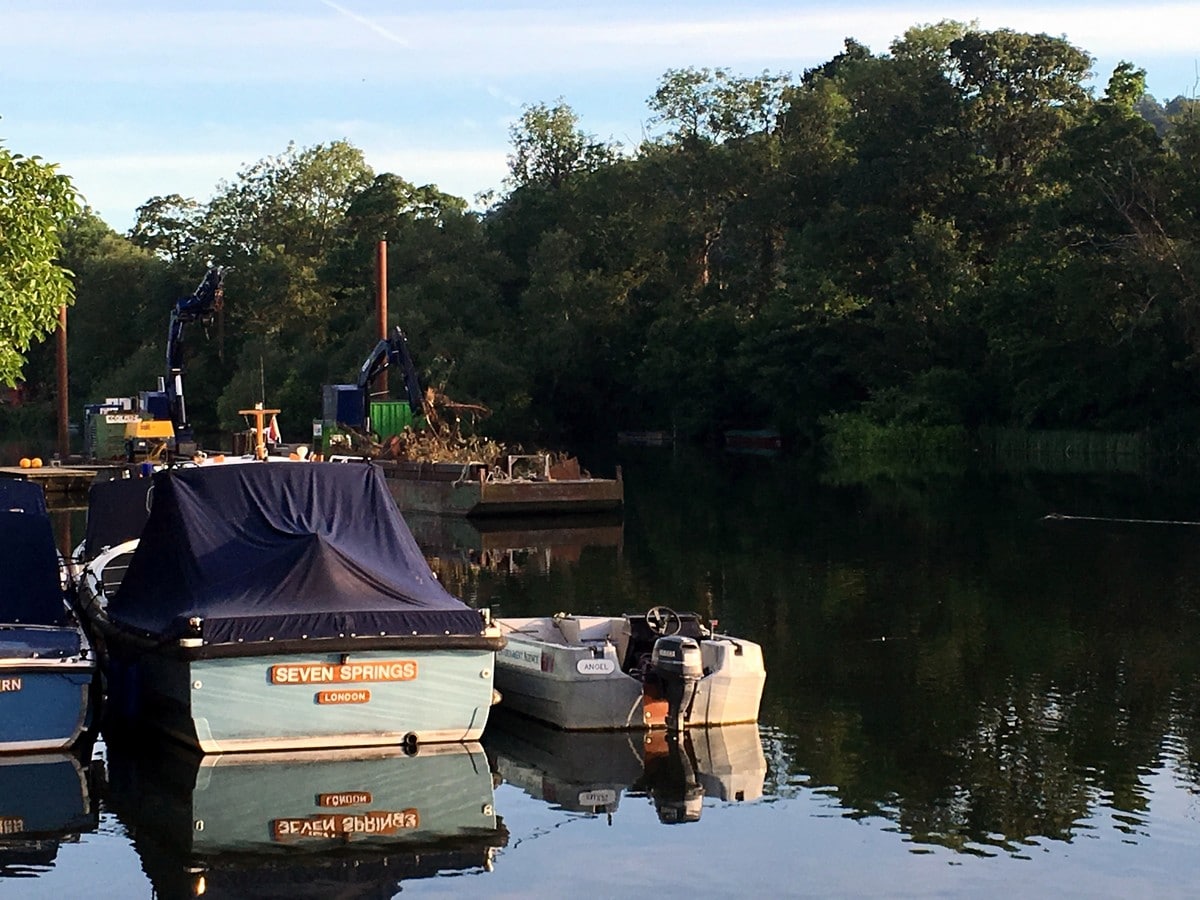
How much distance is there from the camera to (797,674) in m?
24.4

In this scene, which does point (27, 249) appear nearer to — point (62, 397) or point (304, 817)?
point (304, 817)

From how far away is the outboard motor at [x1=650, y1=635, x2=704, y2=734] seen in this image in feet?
64.0

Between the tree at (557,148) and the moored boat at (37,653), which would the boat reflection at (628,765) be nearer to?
the moored boat at (37,653)

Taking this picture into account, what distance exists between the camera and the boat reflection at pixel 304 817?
1491 cm

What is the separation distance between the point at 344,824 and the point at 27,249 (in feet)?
34.6

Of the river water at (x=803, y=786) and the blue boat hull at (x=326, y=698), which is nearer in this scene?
the river water at (x=803, y=786)

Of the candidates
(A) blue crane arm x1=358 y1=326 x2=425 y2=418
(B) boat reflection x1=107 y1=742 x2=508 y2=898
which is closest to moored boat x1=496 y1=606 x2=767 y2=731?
(B) boat reflection x1=107 y1=742 x2=508 y2=898

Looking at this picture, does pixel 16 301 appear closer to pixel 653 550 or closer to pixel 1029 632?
pixel 1029 632

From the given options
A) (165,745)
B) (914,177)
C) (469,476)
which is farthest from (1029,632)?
(914,177)

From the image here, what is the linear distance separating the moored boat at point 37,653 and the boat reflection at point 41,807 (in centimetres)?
22

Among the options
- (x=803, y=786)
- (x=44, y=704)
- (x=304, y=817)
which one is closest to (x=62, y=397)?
(x=44, y=704)

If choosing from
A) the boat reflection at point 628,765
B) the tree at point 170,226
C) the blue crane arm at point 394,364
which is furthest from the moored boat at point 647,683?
the tree at point 170,226

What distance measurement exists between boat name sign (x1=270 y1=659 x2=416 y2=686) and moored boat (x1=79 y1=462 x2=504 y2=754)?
0.01 meters

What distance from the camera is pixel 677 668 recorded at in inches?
774
